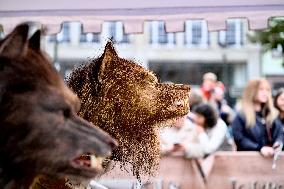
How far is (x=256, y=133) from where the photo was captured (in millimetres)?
5797

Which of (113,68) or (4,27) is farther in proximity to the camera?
(4,27)

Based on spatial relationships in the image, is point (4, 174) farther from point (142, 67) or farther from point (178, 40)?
point (178, 40)

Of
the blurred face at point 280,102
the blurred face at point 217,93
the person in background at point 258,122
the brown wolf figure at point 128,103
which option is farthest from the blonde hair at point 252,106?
the brown wolf figure at point 128,103

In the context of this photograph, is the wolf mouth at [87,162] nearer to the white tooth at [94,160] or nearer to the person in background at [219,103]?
the white tooth at [94,160]

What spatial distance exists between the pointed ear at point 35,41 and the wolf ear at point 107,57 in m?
0.82

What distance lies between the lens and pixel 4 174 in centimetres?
139

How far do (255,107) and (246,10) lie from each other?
2.81 m

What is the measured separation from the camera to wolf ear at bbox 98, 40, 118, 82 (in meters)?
2.27

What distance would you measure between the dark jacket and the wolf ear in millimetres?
3572

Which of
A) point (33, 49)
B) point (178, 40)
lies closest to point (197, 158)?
point (33, 49)

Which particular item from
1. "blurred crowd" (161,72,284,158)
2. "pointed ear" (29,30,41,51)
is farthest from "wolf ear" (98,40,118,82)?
"blurred crowd" (161,72,284,158)

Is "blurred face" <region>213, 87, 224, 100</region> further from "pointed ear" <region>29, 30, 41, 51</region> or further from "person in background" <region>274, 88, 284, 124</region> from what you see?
"pointed ear" <region>29, 30, 41, 51</region>

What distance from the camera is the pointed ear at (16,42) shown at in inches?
53.2

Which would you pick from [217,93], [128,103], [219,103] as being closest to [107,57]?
Answer: [128,103]
